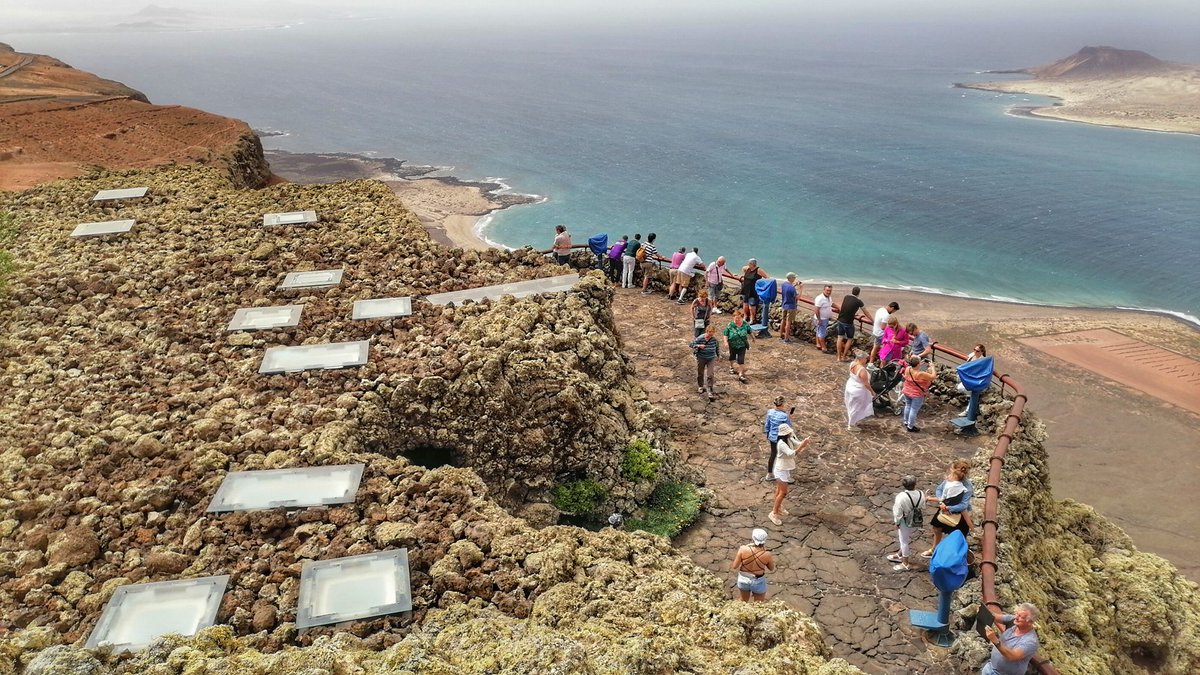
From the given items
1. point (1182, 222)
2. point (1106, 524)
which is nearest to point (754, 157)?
point (1182, 222)

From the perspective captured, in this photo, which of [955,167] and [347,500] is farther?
[955,167]

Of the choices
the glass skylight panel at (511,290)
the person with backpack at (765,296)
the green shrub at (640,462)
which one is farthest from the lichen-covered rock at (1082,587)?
the glass skylight panel at (511,290)

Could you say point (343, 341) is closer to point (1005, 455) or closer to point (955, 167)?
point (1005, 455)

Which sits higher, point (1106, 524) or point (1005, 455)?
point (1005, 455)

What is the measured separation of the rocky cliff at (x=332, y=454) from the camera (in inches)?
246

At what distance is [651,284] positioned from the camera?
1986 cm

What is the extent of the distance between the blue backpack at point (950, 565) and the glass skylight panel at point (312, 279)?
9.33 m

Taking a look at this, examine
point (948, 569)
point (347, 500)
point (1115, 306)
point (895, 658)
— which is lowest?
point (1115, 306)

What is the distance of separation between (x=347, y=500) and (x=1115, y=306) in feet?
126

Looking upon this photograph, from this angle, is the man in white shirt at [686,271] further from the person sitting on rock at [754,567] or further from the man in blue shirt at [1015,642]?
the man in blue shirt at [1015,642]

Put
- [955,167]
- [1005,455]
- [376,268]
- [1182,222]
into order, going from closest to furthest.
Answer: [1005,455] → [376,268] → [1182,222] → [955,167]

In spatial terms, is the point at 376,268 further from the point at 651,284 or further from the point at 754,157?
the point at 754,157

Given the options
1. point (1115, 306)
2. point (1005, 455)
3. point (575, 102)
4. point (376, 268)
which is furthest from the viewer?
point (575, 102)

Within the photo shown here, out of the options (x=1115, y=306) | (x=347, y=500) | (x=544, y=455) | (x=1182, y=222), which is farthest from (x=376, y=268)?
(x=1182, y=222)
